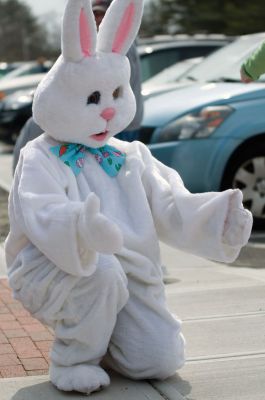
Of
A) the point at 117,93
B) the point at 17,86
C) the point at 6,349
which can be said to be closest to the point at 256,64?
the point at 117,93

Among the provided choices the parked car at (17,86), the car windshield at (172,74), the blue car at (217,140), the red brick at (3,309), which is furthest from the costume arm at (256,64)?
the parked car at (17,86)

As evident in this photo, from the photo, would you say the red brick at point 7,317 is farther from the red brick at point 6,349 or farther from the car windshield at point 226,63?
the car windshield at point 226,63

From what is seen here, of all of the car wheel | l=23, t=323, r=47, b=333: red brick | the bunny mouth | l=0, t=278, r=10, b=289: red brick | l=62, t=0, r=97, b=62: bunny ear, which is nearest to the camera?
l=62, t=0, r=97, b=62: bunny ear

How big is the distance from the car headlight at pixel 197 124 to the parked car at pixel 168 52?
471 cm

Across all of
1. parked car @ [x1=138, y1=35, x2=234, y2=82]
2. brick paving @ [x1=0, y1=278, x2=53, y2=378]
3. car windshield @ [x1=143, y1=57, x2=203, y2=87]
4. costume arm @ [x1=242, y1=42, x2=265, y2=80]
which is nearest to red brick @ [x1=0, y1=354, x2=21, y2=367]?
brick paving @ [x1=0, y1=278, x2=53, y2=378]

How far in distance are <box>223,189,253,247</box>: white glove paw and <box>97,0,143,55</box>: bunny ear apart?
848mm

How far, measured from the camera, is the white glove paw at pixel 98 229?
3654mm

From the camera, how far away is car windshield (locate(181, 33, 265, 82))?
9.01 metres

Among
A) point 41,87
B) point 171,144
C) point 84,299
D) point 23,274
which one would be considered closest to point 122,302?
point 84,299

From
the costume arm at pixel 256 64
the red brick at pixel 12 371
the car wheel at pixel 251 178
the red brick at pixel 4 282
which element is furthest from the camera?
the car wheel at pixel 251 178

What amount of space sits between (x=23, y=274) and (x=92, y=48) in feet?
3.34

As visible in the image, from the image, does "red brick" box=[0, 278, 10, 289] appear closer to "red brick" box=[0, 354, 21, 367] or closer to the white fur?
"red brick" box=[0, 354, 21, 367]

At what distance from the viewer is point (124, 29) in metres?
4.23

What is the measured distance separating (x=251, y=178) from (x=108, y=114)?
403 cm
